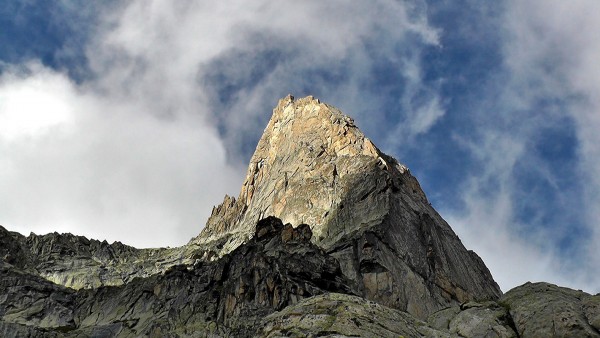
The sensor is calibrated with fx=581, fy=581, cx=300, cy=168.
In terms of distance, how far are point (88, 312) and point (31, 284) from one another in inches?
1058

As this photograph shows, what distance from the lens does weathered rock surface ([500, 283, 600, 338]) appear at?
23562 mm

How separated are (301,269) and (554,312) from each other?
7316 centimetres

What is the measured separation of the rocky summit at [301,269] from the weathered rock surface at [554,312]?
0.08 m

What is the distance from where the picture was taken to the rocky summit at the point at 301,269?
72.4m

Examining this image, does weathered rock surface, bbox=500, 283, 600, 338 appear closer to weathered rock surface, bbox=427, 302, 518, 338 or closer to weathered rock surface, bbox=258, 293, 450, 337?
weathered rock surface, bbox=427, 302, 518, 338

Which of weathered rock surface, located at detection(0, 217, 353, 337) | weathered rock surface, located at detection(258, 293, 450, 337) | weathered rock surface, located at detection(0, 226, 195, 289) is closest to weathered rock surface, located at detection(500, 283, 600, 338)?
weathered rock surface, located at detection(258, 293, 450, 337)

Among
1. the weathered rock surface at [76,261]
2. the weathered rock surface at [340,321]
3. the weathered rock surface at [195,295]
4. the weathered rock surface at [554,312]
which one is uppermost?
the weathered rock surface at [76,261]

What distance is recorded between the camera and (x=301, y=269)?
96688 mm

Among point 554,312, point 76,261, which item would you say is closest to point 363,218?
point 554,312

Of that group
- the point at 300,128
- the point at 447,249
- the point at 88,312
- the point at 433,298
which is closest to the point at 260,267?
the point at 433,298

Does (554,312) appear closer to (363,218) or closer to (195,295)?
(195,295)

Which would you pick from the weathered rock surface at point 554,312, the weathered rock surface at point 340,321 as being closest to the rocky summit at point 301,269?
the weathered rock surface at point 554,312

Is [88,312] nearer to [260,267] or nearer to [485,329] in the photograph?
[260,267]

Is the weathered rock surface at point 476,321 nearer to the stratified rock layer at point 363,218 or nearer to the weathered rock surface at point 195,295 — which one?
the weathered rock surface at point 195,295
